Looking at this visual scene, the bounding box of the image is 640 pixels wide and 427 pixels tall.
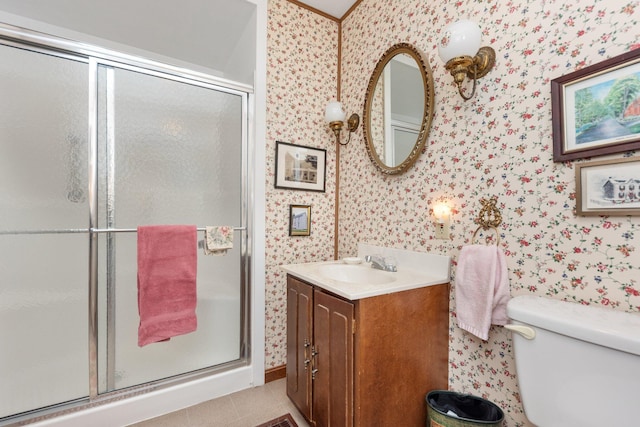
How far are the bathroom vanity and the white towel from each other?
0.57 m

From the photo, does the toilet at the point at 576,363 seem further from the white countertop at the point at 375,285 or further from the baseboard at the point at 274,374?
the baseboard at the point at 274,374

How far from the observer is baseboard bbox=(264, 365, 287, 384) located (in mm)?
1968

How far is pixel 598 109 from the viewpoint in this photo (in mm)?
946

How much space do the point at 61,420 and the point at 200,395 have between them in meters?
0.68

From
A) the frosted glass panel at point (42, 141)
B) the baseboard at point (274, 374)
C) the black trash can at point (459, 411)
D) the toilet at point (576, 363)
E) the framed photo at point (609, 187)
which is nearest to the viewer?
the toilet at point (576, 363)

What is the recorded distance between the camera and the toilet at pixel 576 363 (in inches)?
29.9

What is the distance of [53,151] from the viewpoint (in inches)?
56.1

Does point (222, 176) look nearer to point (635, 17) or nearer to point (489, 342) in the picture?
point (489, 342)

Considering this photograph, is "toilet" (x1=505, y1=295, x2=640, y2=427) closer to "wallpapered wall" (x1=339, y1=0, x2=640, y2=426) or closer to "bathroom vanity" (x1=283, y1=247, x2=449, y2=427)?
"wallpapered wall" (x1=339, y1=0, x2=640, y2=426)

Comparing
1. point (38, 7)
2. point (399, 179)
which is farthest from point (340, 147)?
point (38, 7)

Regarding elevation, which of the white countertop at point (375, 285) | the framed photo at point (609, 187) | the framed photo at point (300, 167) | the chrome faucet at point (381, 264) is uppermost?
the framed photo at point (300, 167)

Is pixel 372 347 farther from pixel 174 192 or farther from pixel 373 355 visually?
pixel 174 192

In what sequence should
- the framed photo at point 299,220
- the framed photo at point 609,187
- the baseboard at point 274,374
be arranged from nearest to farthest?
the framed photo at point 609,187 → the baseboard at point 274,374 → the framed photo at point 299,220

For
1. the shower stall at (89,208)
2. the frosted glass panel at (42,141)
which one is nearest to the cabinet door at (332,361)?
the shower stall at (89,208)
